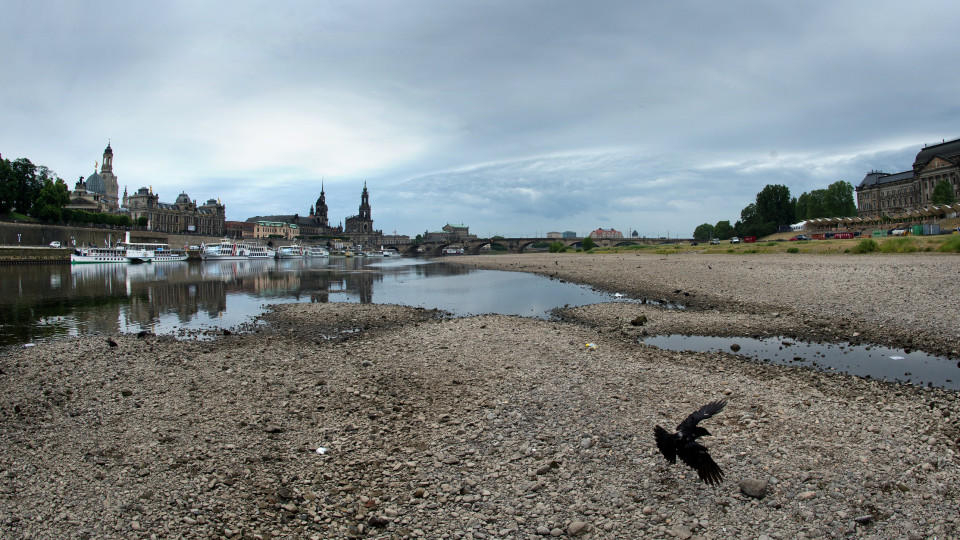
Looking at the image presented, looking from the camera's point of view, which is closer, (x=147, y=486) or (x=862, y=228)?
(x=147, y=486)

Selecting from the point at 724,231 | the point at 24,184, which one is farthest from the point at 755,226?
the point at 24,184

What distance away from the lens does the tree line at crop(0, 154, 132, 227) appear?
338ft

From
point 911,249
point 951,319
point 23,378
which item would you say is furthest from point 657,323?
point 911,249

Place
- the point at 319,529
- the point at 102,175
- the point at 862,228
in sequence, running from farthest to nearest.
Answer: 1. the point at 102,175
2. the point at 862,228
3. the point at 319,529

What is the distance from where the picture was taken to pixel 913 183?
4665 inches

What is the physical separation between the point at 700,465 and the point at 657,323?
13.6m

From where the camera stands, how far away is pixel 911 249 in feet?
131

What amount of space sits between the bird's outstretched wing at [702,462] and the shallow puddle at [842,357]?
8.15 m

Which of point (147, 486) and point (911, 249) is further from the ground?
point (911, 249)

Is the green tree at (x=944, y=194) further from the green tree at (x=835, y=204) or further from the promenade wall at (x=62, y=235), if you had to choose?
the promenade wall at (x=62, y=235)

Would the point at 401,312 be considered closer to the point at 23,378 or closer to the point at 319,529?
the point at 23,378

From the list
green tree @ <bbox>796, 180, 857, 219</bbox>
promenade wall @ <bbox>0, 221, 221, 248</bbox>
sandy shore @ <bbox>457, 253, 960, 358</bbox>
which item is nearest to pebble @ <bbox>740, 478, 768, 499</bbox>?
sandy shore @ <bbox>457, 253, 960, 358</bbox>

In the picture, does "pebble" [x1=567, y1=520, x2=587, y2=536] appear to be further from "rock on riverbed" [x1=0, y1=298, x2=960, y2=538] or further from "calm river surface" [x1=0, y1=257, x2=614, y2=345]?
"calm river surface" [x1=0, y1=257, x2=614, y2=345]

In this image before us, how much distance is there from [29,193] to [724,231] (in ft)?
574
